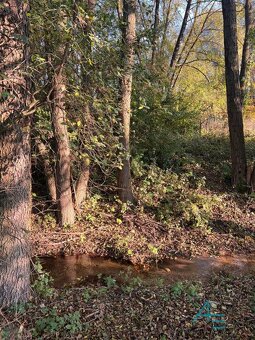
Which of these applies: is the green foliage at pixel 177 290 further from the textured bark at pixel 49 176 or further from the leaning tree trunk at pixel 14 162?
the textured bark at pixel 49 176

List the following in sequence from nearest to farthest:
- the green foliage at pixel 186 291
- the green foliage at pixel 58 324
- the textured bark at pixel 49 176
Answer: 1. the green foliage at pixel 58 324
2. the green foliage at pixel 186 291
3. the textured bark at pixel 49 176

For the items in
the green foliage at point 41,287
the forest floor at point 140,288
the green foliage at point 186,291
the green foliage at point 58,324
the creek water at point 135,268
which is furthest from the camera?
the creek water at point 135,268

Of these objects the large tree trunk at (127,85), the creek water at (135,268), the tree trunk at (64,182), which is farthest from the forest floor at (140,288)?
the large tree trunk at (127,85)

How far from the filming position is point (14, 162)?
3.82 m

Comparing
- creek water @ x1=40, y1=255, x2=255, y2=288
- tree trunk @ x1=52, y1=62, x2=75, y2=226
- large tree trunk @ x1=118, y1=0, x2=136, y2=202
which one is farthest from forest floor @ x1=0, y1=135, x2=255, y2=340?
large tree trunk @ x1=118, y1=0, x2=136, y2=202

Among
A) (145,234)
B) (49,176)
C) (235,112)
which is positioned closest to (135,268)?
(145,234)

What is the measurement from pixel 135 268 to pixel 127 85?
3.78m

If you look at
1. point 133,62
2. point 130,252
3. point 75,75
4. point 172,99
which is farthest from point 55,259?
point 172,99

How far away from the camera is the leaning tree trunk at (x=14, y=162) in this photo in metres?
3.63

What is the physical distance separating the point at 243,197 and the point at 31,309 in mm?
6511

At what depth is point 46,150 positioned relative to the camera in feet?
23.7

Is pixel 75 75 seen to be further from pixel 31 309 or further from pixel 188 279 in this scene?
pixel 188 279

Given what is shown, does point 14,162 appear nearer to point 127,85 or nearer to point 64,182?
point 64,182

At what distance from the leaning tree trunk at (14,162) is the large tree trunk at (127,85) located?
213cm
